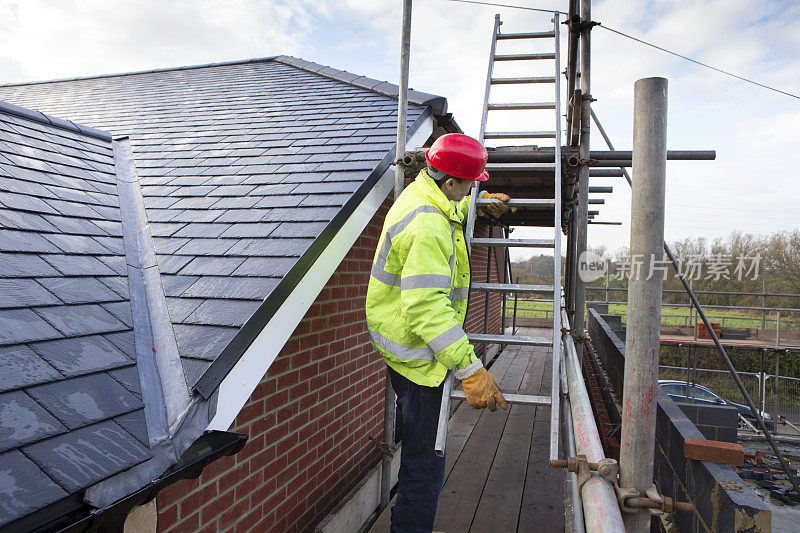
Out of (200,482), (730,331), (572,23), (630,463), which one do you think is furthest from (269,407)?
(730,331)

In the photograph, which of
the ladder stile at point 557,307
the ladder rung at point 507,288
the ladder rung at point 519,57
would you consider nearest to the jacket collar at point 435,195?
the ladder rung at point 507,288

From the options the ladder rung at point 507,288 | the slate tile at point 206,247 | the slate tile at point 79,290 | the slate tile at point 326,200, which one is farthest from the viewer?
the ladder rung at point 507,288

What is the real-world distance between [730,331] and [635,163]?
2122 centimetres

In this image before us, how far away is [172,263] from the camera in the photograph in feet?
9.02

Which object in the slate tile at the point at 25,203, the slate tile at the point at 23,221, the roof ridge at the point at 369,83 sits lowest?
the slate tile at the point at 23,221

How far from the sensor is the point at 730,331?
1869 cm

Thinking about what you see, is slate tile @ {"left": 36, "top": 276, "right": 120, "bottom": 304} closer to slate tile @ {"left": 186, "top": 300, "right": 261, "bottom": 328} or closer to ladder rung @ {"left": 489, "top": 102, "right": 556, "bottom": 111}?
slate tile @ {"left": 186, "top": 300, "right": 261, "bottom": 328}

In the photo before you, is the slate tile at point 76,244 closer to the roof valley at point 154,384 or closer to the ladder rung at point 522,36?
the roof valley at point 154,384

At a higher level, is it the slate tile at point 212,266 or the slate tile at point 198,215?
the slate tile at point 198,215

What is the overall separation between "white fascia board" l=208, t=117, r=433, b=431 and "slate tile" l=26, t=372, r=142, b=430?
0.35m

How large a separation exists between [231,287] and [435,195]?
46.8 inches

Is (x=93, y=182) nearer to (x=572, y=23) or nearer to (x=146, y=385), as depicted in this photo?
(x=146, y=385)

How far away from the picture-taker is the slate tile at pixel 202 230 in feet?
9.84

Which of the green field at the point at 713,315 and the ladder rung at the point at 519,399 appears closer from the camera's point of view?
the ladder rung at the point at 519,399
